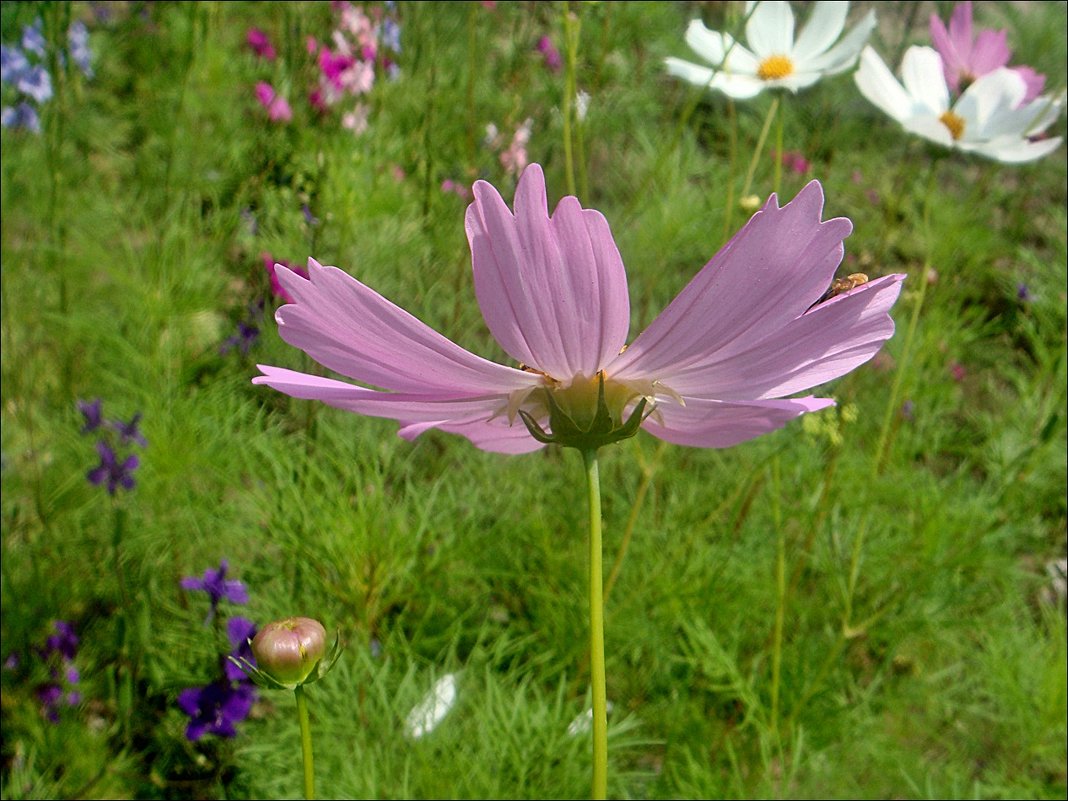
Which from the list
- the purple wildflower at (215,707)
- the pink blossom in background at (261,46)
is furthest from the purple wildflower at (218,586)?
the pink blossom in background at (261,46)

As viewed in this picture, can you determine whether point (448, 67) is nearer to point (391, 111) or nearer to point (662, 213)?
point (391, 111)

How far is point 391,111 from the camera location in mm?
1654

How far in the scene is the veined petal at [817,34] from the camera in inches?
35.1

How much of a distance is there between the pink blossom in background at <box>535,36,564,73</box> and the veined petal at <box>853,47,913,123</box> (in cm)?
106

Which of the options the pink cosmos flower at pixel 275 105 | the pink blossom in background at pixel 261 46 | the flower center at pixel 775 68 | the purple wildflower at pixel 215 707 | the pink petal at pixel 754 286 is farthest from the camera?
the pink blossom in background at pixel 261 46

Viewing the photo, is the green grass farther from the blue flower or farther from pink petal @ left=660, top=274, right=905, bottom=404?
pink petal @ left=660, top=274, right=905, bottom=404

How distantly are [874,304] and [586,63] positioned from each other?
186 centimetres

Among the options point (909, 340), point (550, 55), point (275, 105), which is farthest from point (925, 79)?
point (550, 55)

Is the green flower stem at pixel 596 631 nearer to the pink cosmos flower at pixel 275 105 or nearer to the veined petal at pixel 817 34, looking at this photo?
the veined petal at pixel 817 34

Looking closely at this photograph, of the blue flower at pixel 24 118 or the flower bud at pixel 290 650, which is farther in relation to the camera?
the blue flower at pixel 24 118

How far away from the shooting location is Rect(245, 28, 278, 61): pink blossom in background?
181 cm

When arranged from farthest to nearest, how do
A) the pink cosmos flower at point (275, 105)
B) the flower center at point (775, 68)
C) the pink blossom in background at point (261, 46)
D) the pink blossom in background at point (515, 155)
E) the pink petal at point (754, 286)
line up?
the pink blossom in background at point (261, 46) → the pink cosmos flower at point (275, 105) → the pink blossom in background at point (515, 155) → the flower center at point (775, 68) → the pink petal at point (754, 286)

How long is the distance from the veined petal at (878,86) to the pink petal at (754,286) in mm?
595

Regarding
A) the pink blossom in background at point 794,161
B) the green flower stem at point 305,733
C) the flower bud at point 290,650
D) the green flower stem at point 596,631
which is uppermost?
the green flower stem at point 596,631
